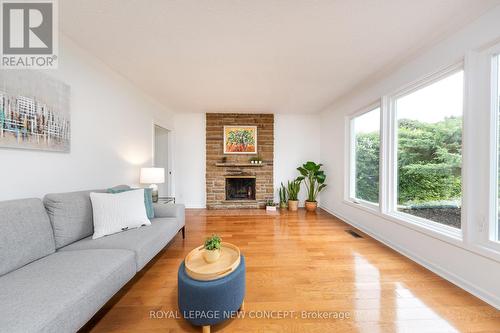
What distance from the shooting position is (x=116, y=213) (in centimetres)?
189

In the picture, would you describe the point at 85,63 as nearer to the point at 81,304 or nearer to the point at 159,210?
the point at 159,210

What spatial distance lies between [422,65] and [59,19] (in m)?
3.76

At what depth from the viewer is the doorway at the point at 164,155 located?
4570 millimetres

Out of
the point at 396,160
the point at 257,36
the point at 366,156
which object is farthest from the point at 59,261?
the point at 366,156

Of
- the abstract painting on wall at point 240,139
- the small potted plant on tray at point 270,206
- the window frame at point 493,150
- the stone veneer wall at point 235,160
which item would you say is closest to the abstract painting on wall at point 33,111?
the stone veneer wall at point 235,160

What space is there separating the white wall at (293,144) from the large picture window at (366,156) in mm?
1326

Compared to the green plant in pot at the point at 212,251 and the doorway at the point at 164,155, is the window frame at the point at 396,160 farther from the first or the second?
the doorway at the point at 164,155

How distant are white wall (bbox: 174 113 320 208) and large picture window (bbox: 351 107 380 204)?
1377 mm

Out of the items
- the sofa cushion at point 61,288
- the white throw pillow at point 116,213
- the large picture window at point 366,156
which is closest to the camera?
the sofa cushion at point 61,288

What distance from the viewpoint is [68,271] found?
121cm

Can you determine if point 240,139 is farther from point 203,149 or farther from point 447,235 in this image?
point 447,235

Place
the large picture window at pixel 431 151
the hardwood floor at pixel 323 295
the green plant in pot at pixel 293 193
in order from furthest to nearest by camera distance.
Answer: the green plant in pot at pixel 293 193, the large picture window at pixel 431 151, the hardwood floor at pixel 323 295

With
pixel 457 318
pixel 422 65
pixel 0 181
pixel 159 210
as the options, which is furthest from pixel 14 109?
pixel 422 65

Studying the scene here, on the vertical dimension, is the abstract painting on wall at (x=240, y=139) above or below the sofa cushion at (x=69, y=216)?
above
